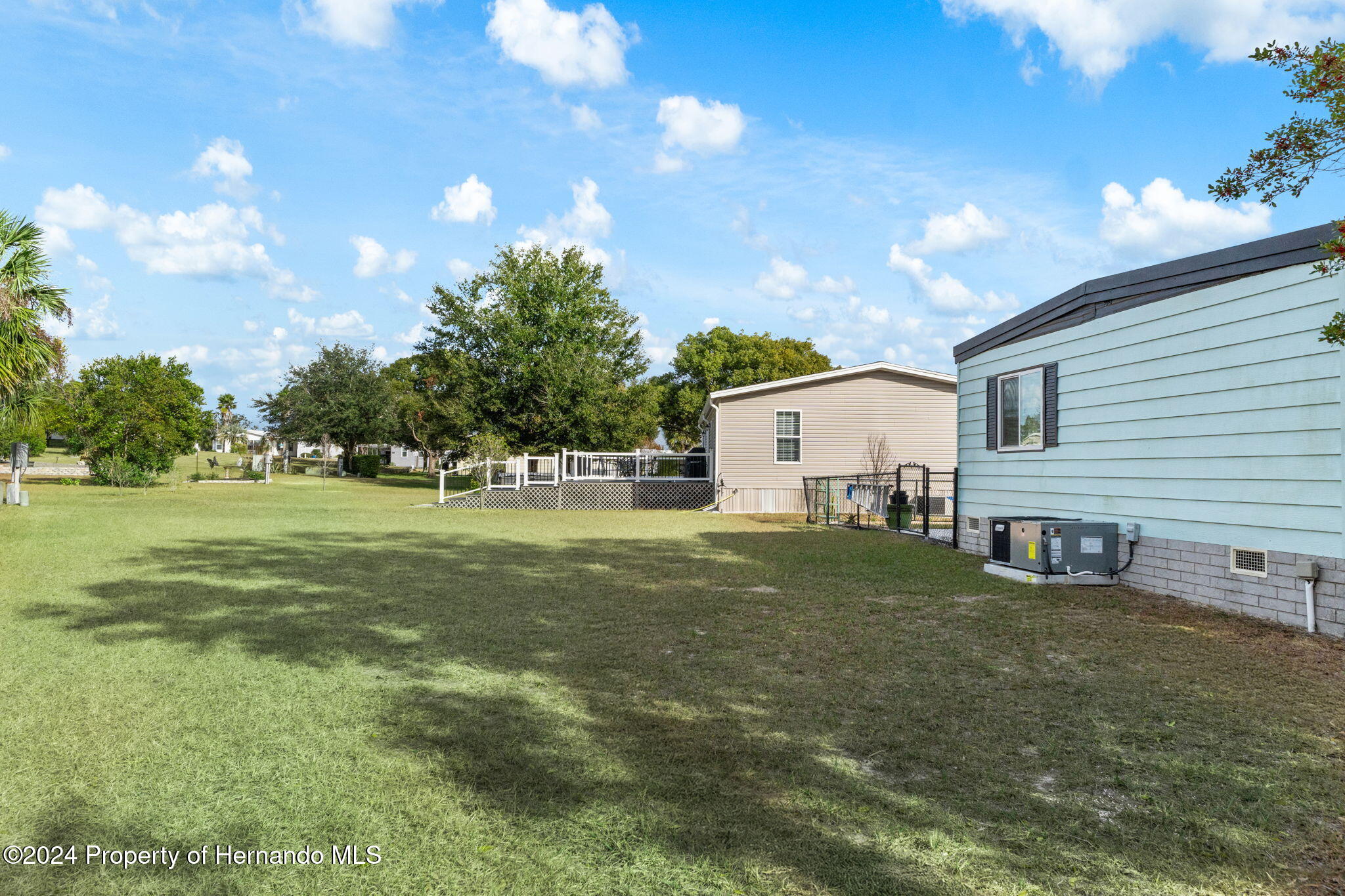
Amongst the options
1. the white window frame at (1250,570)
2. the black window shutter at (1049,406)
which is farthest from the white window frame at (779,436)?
the white window frame at (1250,570)

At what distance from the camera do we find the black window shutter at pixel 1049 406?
9.71m

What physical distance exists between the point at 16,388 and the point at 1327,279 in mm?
19979

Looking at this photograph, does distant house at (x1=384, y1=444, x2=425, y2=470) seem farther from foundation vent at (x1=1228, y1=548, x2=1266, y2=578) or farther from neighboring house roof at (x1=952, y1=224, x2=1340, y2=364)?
foundation vent at (x1=1228, y1=548, x2=1266, y2=578)

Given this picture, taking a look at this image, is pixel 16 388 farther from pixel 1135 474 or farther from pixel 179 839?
pixel 1135 474

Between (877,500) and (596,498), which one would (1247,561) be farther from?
(596,498)

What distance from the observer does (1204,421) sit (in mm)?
7410

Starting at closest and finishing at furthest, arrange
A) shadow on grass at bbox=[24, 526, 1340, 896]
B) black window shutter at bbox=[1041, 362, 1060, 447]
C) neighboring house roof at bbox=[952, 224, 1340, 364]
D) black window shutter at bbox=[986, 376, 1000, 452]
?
shadow on grass at bbox=[24, 526, 1340, 896], neighboring house roof at bbox=[952, 224, 1340, 364], black window shutter at bbox=[1041, 362, 1060, 447], black window shutter at bbox=[986, 376, 1000, 452]

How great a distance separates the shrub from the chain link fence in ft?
108

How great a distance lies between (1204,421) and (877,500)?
496 inches

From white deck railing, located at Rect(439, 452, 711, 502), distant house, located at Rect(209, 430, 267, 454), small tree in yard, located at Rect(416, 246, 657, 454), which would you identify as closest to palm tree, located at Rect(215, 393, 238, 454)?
distant house, located at Rect(209, 430, 267, 454)

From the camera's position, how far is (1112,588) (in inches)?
328

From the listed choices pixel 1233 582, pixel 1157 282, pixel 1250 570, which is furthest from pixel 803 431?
pixel 1250 570

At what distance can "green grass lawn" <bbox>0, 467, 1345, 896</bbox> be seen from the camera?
2.75m

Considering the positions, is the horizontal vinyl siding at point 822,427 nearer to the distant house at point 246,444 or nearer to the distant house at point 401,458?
the distant house at point 401,458
